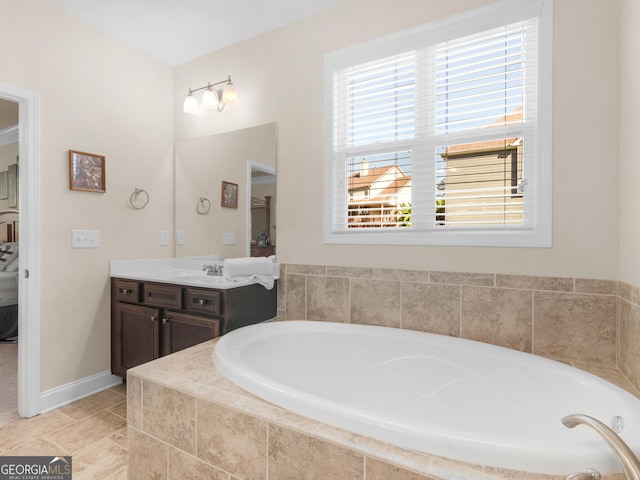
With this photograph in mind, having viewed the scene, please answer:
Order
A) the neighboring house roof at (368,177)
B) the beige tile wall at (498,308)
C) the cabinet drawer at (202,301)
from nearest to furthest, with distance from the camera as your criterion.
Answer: the beige tile wall at (498,308) < the cabinet drawer at (202,301) < the neighboring house roof at (368,177)

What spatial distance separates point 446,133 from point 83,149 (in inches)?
94.5

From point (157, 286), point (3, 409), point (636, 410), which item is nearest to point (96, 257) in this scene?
point (157, 286)

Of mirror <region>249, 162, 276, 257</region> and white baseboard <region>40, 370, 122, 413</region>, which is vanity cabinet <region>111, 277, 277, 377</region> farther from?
mirror <region>249, 162, 276, 257</region>

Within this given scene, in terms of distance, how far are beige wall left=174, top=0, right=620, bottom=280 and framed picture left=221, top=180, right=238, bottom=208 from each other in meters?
0.42

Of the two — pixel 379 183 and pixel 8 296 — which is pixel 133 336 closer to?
pixel 379 183

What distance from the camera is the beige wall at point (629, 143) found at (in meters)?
1.41

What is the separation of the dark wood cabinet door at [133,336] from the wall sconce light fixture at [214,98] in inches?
61.3

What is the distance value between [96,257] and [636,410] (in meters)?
2.97

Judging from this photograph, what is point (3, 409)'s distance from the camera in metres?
2.25

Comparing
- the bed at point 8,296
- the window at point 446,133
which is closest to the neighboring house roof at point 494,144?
the window at point 446,133

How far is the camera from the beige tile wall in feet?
5.36

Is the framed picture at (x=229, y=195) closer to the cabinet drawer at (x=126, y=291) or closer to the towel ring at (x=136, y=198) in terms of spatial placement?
the towel ring at (x=136, y=198)

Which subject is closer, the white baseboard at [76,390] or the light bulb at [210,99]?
the white baseboard at [76,390]

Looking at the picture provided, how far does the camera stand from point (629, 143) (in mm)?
1485
